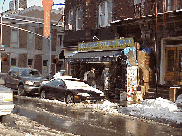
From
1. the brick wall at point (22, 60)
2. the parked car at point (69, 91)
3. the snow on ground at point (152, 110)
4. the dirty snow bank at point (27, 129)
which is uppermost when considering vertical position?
the brick wall at point (22, 60)

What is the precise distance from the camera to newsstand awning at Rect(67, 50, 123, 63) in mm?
19841

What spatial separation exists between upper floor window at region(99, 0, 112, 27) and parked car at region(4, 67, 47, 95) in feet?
21.7

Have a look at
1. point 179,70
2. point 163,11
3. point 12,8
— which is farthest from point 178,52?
point 12,8

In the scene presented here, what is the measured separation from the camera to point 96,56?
21250 mm

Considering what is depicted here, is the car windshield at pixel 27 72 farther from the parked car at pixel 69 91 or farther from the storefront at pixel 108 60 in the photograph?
the parked car at pixel 69 91

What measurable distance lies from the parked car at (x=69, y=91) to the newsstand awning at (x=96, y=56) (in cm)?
325

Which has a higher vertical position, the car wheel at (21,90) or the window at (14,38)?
the window at (14,38)

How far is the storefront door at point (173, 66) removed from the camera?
18906 mm

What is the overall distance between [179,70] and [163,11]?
3.83 m

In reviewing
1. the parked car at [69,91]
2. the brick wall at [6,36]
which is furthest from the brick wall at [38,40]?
the parked car at [69,91]

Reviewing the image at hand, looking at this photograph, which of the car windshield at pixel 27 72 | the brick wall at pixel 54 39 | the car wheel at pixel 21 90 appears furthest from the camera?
the brick wall at pixel 54 39

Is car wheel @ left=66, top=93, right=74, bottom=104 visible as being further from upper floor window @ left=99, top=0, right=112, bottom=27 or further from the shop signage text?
upper floor window @ left=99, top=0, right=112, bottom=27

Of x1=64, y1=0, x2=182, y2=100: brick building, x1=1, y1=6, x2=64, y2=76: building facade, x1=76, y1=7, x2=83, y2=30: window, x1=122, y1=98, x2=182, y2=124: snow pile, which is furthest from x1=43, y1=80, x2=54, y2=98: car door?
x1=1, y1=6, x2=64, y2=76: building facade

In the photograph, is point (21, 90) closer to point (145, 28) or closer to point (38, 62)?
point (145, 28)
